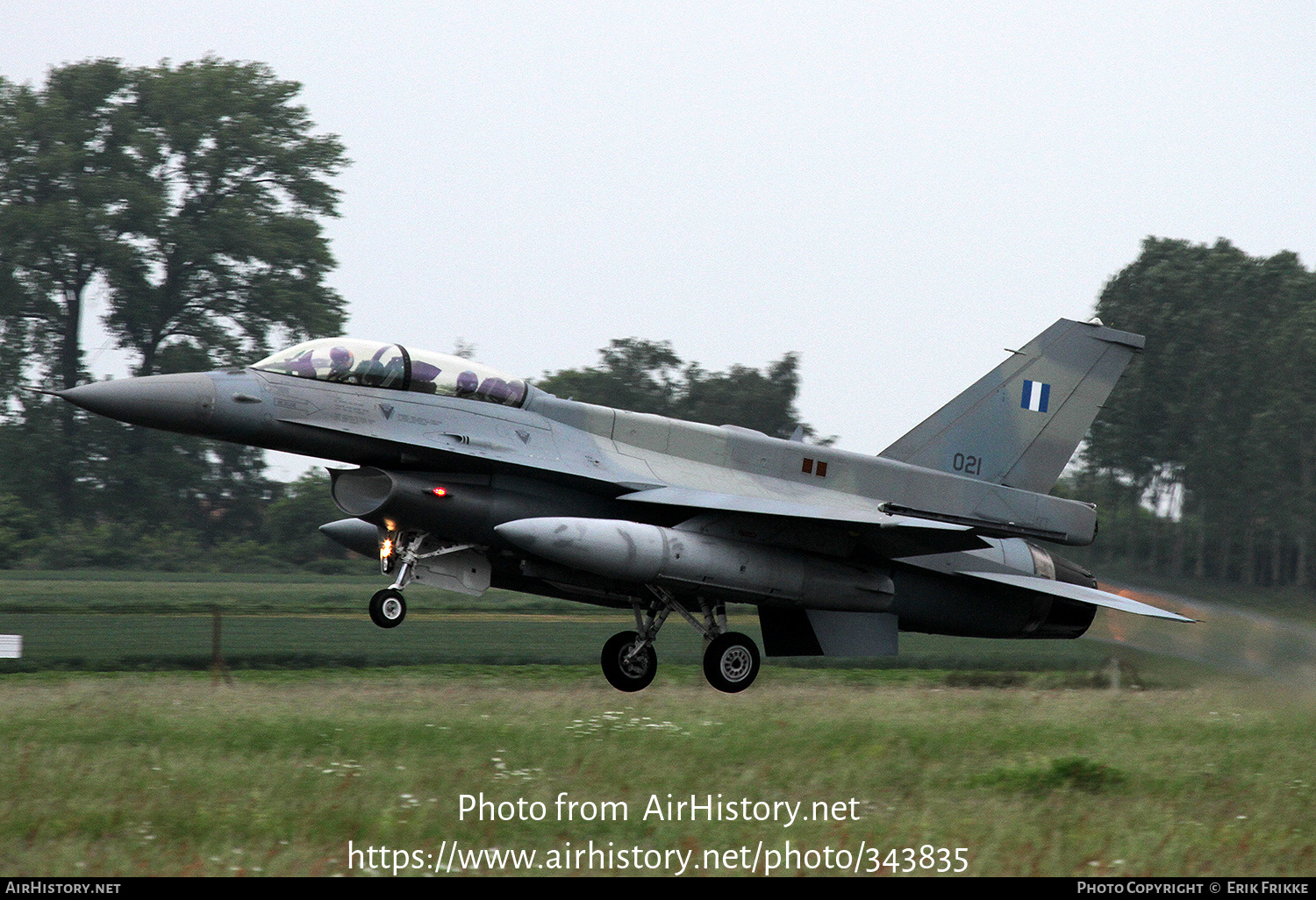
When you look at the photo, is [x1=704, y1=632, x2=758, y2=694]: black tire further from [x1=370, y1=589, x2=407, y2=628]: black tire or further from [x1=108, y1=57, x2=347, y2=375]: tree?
[x1=108, y1=57, x2=347, y2=375]: tree

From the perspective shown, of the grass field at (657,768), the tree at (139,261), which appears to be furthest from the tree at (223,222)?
the grass field at (657,768)

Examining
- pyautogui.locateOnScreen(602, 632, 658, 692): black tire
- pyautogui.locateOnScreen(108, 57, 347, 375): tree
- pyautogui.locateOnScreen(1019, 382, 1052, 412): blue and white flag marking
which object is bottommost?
pyautogui.locateOnScreen(602, 632, 658, 692): black tire

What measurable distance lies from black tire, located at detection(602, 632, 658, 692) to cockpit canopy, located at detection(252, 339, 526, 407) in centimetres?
317

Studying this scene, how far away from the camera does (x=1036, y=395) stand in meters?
16.6

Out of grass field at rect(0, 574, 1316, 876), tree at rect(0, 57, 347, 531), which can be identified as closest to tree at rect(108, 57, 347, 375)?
tree at rect(0, 57, 347, 531)

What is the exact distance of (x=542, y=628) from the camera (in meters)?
29.6

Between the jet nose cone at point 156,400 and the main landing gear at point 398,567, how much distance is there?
2.29 meters

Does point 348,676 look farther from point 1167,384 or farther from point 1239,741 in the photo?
point 1167,384

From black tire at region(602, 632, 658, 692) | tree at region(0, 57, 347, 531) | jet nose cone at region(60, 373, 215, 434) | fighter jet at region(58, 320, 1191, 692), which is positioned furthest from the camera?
tree at region(0, 57, 347, 531)

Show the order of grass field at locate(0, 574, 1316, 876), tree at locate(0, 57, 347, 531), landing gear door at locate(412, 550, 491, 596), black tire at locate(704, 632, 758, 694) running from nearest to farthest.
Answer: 1. grass field at locate(0, 574, 1316, 876)
2. landing gear door at locate(412, 550, 491, 596)
3. black tire at locate(704, 632, 758, 694)
4. tree at locate(0, 57, 347, 531)

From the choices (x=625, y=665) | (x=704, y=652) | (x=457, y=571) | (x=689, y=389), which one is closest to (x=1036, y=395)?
(x=704, y=652)

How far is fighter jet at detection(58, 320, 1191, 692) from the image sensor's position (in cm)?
1300

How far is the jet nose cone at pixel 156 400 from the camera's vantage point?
12266 millimetres

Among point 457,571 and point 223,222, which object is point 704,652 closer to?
point 457,571
